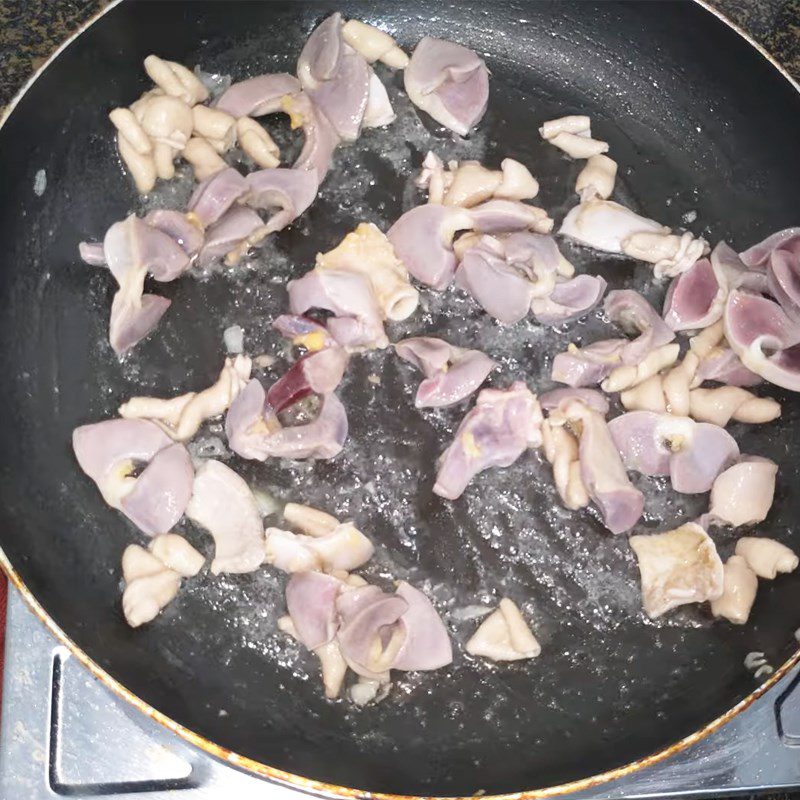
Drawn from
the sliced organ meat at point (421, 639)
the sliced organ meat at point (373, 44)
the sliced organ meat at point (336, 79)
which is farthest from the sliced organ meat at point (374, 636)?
the sliced organ meat at point (373, 44)

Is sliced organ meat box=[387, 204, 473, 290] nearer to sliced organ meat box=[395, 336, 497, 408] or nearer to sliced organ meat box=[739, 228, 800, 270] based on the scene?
sliced organ meat box=[395, 336, 497, 408]

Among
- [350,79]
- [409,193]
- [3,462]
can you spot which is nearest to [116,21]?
[350,79]

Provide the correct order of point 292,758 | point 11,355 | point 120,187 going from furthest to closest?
point 120,187 < point 11,355 < point 292,758

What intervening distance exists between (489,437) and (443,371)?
4.1 inches

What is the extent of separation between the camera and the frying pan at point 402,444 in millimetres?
1082

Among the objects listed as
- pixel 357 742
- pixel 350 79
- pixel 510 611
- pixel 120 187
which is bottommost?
pixel 357 742

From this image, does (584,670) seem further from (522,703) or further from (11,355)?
(11,355)

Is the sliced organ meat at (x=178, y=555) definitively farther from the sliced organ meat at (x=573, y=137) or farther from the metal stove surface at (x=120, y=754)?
the sliced organ meat at (x=573, y=137)

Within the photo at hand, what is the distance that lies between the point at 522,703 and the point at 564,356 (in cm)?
44

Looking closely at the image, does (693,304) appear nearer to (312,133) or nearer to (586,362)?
(586,362)

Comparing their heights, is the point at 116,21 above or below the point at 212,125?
above

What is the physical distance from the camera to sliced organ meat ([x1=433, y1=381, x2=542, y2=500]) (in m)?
1.15

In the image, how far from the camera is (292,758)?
3.44 feet

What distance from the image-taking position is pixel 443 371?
118 cm
